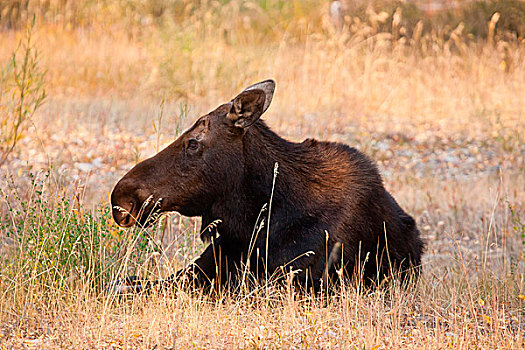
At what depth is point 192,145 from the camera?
5.20 metres

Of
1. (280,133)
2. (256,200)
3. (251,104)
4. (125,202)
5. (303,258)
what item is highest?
(251,104)

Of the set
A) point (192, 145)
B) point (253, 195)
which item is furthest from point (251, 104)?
point (253, 195)

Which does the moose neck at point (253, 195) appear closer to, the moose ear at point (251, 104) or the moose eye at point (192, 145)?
the moose ear at point (251, 104)

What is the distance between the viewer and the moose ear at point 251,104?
5.04 metres

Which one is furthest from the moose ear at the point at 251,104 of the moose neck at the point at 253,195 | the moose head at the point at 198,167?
the moose neck at the point at 253,195

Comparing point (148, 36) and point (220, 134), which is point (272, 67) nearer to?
point (148, 36)

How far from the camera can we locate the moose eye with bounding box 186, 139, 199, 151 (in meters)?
5.19

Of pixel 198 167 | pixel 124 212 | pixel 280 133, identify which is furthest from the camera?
pixel 280 133

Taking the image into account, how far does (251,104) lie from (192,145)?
0.49 m

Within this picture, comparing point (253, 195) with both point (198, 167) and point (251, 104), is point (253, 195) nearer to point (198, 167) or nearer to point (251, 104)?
point (198, 167)

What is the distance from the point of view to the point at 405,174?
10.8 metres

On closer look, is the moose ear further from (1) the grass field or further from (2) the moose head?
(1) the grass field

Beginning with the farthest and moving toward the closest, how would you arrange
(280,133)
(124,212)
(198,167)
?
(280,133) < (198,167) < (124,212)

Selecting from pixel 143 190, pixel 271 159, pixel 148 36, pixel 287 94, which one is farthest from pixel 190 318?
pixel 148 36
